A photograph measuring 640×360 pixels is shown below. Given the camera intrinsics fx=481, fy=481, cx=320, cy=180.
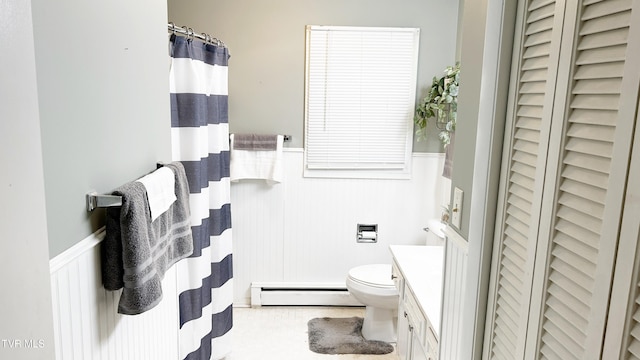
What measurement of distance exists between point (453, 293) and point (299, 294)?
2.11m

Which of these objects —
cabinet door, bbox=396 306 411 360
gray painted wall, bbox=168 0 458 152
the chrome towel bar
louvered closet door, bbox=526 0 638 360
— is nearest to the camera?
louvered closet door, bbox=526 0 638 360

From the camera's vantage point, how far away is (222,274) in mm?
2783

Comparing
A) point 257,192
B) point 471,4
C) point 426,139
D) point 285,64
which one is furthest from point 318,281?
point 471,4

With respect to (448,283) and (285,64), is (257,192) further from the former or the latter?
(448,283)

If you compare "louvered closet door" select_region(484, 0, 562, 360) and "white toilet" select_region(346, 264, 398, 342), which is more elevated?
"louvered closet door" select_region(484, 0, 562, 360)

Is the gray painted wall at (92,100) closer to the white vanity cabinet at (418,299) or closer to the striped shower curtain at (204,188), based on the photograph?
the striped shower curtain at (204,188)

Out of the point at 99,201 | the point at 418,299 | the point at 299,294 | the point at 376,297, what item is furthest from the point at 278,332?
the point at 99,201

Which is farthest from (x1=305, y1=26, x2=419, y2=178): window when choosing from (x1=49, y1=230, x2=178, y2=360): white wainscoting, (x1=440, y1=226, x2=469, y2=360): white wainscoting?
(x1=49, y1=230, x2=178, y2=360): white wainscoting

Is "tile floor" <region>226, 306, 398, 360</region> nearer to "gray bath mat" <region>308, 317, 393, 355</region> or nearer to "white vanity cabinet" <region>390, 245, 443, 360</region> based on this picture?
"gray bath mat" <region>308, 317, 393, 355</region>

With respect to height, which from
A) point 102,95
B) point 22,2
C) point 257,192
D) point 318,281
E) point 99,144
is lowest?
point 318,281

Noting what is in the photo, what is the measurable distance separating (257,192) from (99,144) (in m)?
2.30

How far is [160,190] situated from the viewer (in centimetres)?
145

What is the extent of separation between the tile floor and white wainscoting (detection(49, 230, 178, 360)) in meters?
1.50

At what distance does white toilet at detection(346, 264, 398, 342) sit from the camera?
9.75ft
